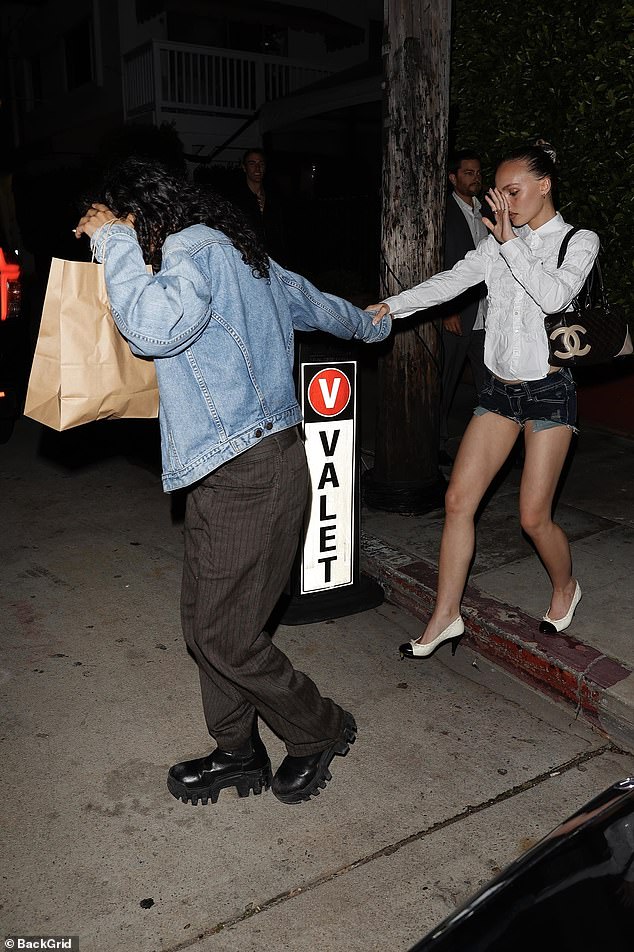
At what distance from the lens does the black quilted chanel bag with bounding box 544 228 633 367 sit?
3426 millimetres

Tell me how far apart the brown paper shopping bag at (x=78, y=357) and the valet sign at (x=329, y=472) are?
1363 millimetres

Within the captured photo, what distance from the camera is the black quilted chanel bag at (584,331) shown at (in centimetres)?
343

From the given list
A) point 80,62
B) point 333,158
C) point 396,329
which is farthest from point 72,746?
point 80,62

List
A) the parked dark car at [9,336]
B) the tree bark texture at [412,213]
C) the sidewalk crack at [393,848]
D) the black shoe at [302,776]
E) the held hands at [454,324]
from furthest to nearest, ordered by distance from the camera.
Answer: the parked dark car at [9,336] → the held hands at [454,324] → the tree bark texture at [412,213] → the black shoe at [302,776] → the sidewalk crack at [393,848]

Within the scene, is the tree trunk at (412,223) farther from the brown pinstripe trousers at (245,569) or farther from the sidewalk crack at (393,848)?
the brown pinstripe trousers at (245,569)

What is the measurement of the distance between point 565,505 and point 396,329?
1485mm

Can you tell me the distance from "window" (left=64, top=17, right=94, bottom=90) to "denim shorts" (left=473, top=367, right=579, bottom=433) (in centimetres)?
2298

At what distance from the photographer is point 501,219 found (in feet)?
11.2

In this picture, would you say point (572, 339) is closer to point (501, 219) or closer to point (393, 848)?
point (501, 219)

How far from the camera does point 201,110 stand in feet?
64.8

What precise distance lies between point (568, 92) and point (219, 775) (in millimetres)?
4721

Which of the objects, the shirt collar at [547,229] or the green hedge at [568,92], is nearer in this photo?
the shirt collar at [547,229]

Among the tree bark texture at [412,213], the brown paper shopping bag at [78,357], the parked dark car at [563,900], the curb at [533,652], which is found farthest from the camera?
the tree bark texture at [412,213]

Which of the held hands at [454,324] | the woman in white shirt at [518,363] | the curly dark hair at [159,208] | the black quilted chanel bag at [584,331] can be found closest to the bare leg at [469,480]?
the woman in white shirt at [518,363]
